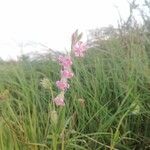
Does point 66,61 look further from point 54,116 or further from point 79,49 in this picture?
point 54,116

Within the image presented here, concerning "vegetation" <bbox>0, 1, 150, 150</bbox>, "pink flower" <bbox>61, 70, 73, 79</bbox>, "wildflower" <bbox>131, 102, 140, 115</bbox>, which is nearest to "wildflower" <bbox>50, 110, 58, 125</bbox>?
"vegetation" <bbox>0, 1, 150, 150</bbox>

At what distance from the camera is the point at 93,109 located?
2.20 m

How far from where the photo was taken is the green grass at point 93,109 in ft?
5.79

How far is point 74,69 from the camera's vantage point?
8.87 feet

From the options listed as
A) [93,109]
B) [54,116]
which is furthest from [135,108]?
[54,116]

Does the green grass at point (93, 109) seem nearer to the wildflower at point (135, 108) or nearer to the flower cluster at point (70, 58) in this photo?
the wildflower at point (135, 108)

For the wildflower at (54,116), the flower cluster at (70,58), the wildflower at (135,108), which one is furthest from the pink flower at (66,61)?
the wildflower at (135,108)

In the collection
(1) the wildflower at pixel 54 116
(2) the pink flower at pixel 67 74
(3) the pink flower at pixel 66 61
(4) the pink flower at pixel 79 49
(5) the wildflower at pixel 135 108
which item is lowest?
(5) the wildflower at pixel 135 108

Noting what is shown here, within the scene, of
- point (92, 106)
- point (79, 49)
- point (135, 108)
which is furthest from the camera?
point (92, 106)

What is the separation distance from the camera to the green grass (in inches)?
69.5

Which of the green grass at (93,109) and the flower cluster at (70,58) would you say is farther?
the green grass at (93,109)

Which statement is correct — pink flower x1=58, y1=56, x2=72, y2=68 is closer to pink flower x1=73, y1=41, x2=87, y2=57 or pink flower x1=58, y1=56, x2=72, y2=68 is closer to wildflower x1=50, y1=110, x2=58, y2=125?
pink flower x1=73, y1=41, x2=87, y2=57

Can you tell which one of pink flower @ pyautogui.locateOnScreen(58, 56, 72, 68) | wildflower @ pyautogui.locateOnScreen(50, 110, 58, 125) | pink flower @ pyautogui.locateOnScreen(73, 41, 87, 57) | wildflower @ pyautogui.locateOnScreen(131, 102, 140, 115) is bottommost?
wildflower @ pyautogui.locateOnScreen(131, 102, 140, 115)

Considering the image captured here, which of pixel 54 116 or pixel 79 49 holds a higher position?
pixel 79 49
